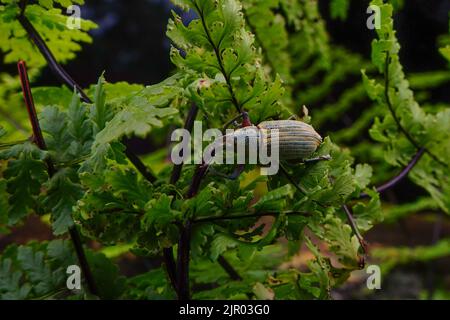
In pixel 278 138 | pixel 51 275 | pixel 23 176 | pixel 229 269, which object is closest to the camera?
pixel 278 138

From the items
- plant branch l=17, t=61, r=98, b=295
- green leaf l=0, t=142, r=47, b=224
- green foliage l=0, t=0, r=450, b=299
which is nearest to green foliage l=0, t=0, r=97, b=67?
green foliage l=0, t=0, r=450, b=299

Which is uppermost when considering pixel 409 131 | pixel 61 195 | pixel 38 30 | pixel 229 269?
pixel 38 30

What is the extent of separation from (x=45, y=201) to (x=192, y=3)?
1.15 ft

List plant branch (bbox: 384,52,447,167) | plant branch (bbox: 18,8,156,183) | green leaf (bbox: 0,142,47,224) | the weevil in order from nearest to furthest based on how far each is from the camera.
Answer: the weevil, green leaf (bbox: 0,142,47,224), plant branch (bbox: 18,8,156,183), plant branch (bbox: 384,52,447,167)

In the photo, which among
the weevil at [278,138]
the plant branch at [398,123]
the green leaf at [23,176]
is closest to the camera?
the weevil at [278,138]

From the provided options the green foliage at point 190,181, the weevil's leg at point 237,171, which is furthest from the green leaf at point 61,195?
the weevil's leg at point 237,171

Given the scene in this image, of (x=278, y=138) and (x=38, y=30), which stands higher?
(x=38, y=30)

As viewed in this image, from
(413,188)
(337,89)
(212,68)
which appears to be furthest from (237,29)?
(413,188)

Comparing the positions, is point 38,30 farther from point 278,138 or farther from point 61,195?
point 278,138

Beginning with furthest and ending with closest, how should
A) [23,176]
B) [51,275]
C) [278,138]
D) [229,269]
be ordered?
[229,269]
[51,275]
[23,176]
[278,138]

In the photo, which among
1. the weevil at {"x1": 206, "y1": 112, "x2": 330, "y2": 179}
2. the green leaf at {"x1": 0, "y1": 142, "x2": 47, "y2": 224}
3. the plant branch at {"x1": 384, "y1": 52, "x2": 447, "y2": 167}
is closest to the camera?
the weevil at {"x1": 206, "y1": 112, "x2": 330, "y2": 179}

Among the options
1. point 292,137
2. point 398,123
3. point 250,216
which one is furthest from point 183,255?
point 398,123

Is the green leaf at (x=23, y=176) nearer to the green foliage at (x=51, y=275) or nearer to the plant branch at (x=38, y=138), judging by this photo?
the plant branch at (x=38, y=138)

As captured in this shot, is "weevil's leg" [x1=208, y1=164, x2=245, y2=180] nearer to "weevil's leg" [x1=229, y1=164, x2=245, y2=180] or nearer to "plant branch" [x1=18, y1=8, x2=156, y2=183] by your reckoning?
"weevil's leg" [x1=229, y1=164, x2=245, y2=180]
